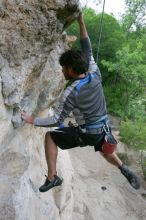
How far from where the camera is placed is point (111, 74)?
77.8 ft

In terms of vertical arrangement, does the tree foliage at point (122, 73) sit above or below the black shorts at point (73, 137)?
below

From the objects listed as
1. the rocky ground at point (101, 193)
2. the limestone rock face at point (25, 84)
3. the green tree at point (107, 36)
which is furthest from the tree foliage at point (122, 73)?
the limestone rock face at point (25, 84)

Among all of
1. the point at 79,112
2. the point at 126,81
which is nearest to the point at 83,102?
the point at 79,112

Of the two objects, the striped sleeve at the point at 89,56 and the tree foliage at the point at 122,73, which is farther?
the tree foliage at the point at 122,73

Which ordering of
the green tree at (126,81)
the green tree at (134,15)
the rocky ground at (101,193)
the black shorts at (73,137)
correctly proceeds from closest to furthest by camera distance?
the black shorts at (73,137), the rocky ground at (101,193), the green tree at (126,81), the green tree at (134,15)

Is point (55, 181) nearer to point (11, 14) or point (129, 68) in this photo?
point (11, 14)

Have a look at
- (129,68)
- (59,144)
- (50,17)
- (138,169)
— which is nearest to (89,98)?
(59,144)

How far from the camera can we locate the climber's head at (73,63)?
15.7 ft

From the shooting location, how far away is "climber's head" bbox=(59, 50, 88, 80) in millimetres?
4777

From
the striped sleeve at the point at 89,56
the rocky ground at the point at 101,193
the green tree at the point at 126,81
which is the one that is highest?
the striped sleeve at the point at 89,56

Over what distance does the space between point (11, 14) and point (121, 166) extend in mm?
2700

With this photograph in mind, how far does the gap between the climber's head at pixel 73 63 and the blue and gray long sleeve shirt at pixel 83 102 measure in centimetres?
12

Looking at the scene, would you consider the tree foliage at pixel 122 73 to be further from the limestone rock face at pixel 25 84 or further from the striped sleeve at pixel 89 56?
the striped sleeve at pixel 89 56

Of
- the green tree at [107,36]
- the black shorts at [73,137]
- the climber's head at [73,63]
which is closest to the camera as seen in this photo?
the climber's head at [73,63]
